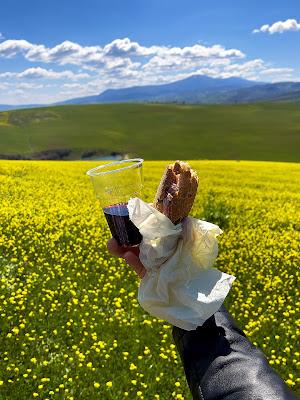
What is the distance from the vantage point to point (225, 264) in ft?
25.9

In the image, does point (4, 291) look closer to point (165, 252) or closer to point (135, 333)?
point (135, 333)

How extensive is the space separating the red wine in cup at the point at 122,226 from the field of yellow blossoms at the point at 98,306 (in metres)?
2.68

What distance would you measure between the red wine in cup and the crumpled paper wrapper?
0.19m

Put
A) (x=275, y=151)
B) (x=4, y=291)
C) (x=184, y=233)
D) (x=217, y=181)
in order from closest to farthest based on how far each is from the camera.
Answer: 1. (x=184, y=233)
2. (x=4, y=291)
3. (x=217, y=181)
4. (x=275, y=151)

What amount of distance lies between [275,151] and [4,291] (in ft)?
227

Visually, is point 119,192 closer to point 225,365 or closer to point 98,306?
point 225,365

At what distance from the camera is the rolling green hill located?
7319cm

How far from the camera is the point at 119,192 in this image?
241cm

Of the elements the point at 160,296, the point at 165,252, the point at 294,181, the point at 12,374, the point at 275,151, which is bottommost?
the point at 275,151

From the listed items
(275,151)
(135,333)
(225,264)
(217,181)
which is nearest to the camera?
(135,333)

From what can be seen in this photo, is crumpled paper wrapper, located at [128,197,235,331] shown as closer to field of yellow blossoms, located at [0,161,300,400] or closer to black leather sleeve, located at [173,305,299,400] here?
black leather sleeve, located at [173,305,299,400]

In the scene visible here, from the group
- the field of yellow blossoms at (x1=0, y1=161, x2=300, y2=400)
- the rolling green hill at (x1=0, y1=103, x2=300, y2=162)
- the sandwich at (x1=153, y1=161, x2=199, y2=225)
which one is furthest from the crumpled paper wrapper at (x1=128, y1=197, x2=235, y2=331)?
the rolling green hill at (x1=0, y1=103, x2=300, y2=162)

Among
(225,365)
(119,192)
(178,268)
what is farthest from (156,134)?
(225,365)

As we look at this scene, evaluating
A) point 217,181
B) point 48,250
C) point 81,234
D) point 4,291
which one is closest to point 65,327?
point 4,291
